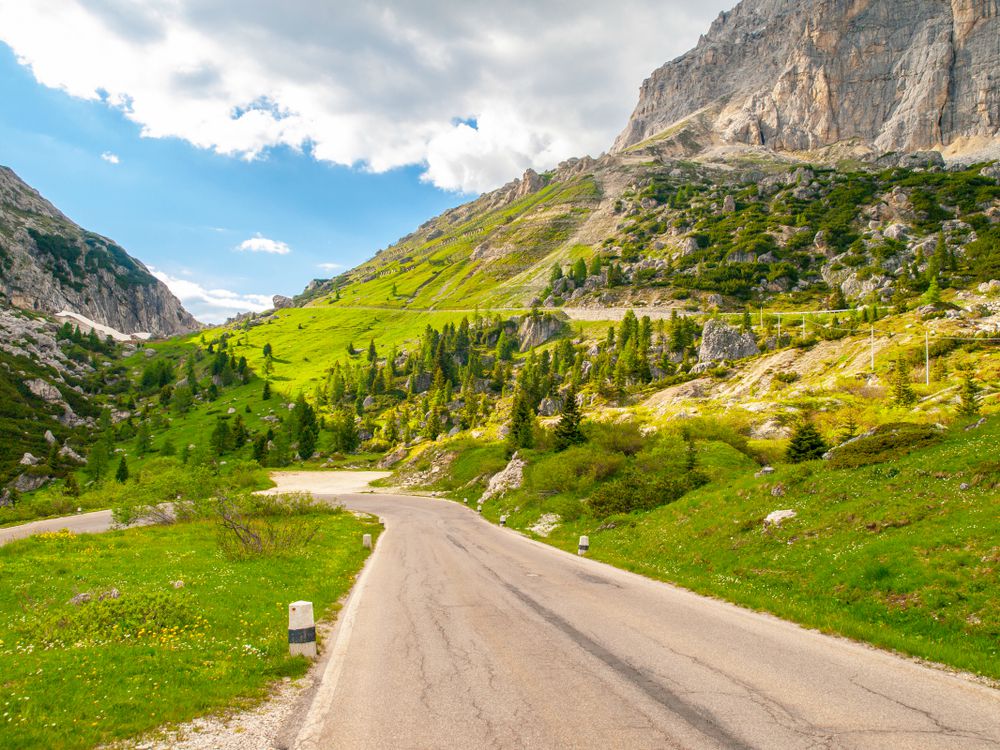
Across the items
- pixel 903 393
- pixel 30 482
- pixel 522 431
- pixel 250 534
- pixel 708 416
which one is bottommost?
pixel 30 482

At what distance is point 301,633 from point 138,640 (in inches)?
130

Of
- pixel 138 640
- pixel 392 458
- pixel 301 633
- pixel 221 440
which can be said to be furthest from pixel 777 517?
pixel 221 440

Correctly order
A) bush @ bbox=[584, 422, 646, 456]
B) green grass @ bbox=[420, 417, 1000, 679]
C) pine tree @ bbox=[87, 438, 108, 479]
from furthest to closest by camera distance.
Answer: pine tree @ bbox=[87, 438, 108, 479], bush @ bbox=[584, 422, 646, 456], green grass @ bbox=[420, 417, 1000, 679]

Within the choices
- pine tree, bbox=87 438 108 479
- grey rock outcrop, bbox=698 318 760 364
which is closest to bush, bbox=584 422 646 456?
grey rock outcrop, bbox=698 318 760 364

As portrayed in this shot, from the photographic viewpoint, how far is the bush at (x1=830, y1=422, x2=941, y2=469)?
19203mm

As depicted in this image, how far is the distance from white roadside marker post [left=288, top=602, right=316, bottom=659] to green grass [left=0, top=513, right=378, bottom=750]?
0.29m

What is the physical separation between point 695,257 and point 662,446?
155354 mm

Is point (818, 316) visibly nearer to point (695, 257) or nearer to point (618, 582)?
point (695, 257)

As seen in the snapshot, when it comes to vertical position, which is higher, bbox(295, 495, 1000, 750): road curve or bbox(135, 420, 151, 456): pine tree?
bbox(295, 495, 1000, 750): road curve

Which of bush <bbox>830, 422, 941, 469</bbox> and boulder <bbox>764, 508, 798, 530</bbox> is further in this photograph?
bush <bbox>830, 422, 941, 469</bbox>

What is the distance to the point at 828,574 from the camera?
1348 cm

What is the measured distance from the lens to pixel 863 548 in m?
13.7

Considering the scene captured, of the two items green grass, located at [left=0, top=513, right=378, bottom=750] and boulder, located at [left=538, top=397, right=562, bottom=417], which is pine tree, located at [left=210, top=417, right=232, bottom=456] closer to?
boulder, located at [left=538, top=397, right=562, bottom=417]

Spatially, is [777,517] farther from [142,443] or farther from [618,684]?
[142,443]
